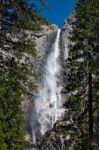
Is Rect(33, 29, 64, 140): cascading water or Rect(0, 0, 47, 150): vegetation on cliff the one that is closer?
Rect(0, 0, 47, 150): vegetation on cliff

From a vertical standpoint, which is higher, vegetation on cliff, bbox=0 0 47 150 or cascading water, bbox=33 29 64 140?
cascading water, bbox=33 29 64 140

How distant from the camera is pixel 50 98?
101m

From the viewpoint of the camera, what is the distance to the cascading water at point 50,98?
309ft

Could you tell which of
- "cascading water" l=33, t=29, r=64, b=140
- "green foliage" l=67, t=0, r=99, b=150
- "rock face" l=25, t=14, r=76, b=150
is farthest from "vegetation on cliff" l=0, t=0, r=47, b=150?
"cascading water" l=33, t=29, r=64, b=140

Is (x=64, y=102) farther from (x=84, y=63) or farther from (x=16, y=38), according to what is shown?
(x=16, y=38)

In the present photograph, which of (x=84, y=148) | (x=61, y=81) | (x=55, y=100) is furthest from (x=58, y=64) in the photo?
(x=84, y=148)

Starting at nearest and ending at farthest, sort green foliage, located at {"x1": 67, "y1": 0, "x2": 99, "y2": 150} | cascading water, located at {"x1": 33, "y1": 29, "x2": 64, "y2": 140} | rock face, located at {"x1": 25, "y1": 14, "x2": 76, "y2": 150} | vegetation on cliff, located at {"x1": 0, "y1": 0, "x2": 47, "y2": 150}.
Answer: vegetation on cliff, located at {"x1": 0, "y1": 0, "x2": 47, "y2": 150} < green foliage, located at {"x1": 67, "y1": 0, "x2": 99, "y2": 150} < rock face, located at {"x1": 25, "y1": 14, "x2": 76, "y2": 150} < cascading water, located at {"x1": 33, "y1": 29, "x2": 64, "y2": 140}

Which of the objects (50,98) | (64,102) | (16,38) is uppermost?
(50,98)

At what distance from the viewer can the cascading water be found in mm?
94250

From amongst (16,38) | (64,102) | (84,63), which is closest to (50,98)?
(64,102)

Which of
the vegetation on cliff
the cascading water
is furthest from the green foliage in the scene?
the cascading water

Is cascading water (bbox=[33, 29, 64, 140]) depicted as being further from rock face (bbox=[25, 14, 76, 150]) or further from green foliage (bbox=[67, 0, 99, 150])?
green foliage (bbox=[67, 0, 99, 150])

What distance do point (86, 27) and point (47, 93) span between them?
7445 centimetres

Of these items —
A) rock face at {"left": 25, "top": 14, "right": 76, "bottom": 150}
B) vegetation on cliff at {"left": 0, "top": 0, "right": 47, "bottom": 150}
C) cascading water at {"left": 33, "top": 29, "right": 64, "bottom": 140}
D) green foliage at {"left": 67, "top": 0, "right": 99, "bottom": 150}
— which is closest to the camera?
vegetation on cliff at {"left": 0, "top": 0, "right": 47, "bottom": 150}
